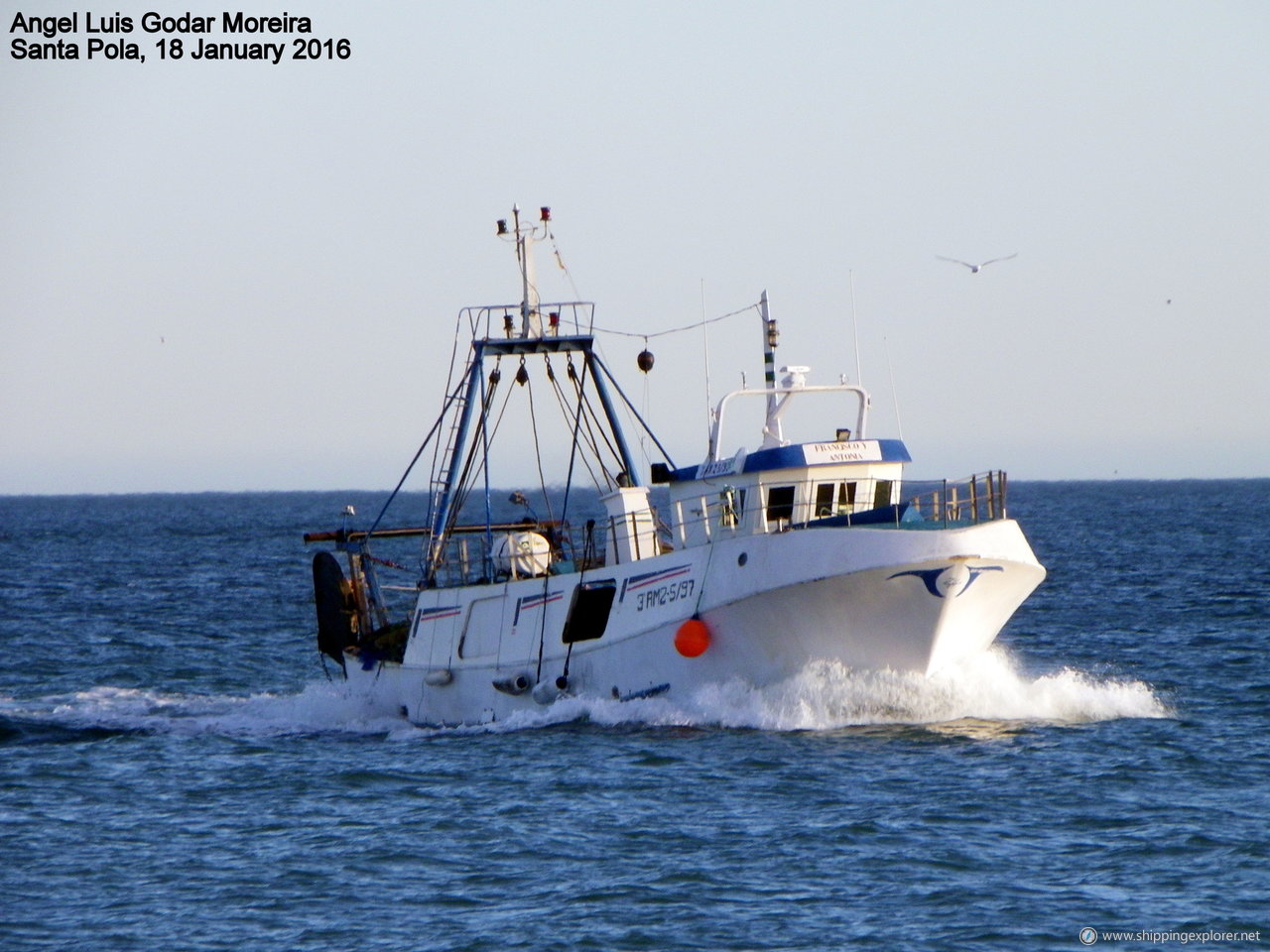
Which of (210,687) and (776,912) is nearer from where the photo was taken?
(776,912)

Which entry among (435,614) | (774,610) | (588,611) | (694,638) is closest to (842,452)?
(774,610)

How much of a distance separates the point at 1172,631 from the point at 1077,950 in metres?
26.4

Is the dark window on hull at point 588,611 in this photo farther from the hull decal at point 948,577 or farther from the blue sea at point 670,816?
the hull decal at point 948,577

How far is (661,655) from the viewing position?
2600 centimetres

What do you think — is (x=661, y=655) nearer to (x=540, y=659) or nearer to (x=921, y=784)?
(x=540, y=659)

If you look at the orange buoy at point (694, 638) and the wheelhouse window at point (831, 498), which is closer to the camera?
the orange buoy at point (694, 638)

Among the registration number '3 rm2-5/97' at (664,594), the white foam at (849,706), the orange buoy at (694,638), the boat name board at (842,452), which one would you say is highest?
the boat name board at (842,452)

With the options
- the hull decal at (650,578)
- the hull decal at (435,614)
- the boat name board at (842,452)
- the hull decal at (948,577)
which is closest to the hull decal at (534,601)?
the hull decal at (650,578)

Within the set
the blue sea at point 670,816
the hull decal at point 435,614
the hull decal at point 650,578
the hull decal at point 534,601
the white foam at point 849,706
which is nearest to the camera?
the blue sea at point 670,816

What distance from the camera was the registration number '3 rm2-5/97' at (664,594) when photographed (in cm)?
2572

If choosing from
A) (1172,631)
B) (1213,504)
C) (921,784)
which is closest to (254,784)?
(921,784)

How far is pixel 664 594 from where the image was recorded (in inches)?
1029

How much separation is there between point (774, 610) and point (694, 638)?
1298mm

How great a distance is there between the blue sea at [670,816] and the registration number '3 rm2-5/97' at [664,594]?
4.96ft
